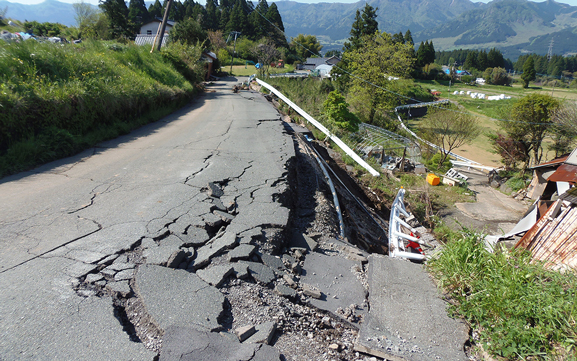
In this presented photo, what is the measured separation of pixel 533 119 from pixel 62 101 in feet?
93.3

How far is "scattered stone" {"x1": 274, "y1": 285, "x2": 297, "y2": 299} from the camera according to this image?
343 centimetres

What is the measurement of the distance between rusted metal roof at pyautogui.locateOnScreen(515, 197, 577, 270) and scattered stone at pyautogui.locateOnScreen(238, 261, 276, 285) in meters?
3.75

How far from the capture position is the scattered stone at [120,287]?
309 centimetres

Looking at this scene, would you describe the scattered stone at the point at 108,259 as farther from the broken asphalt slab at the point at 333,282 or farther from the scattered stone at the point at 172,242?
the broken asphalt slab at the point at 333,282

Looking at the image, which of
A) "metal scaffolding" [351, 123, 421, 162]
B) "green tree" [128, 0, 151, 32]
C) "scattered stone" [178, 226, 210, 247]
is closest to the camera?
"scattered stone" [178, 226, 210, 247]

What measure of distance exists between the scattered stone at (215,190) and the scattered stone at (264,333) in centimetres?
297

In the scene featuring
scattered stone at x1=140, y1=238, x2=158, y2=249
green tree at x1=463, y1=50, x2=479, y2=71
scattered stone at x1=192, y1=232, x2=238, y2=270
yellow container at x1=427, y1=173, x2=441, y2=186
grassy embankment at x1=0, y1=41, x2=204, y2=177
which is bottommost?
yellow container at x1=427, y1=173, x2=441, y2=186

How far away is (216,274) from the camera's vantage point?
11.3 ft

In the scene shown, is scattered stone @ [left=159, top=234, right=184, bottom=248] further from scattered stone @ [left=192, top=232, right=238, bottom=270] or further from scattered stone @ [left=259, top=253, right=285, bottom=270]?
scattered stone @ [left=259, top=253, right=285, bottom=270]

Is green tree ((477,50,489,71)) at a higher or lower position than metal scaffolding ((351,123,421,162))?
higher

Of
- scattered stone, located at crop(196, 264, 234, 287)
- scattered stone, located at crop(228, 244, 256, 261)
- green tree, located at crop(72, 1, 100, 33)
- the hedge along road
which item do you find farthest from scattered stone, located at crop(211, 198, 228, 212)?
green tree, located at crop(72, 1, 100, 33)

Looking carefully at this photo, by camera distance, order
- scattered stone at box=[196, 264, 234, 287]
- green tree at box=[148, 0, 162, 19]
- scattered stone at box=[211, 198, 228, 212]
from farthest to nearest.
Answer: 1. green tree at box=[148, 0, 162, 19]
2. scattered stone at box=[211, 198, 228, 212]
3. scattered stone at box=[196, 264, 234, 287]

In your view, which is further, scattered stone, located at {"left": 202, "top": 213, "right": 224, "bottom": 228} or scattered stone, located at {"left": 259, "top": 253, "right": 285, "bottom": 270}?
scattered stone, located at {"left": 202, "top": 213, "right": 224, "bottom": 228}

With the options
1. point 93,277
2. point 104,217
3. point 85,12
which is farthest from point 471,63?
point 93,277
